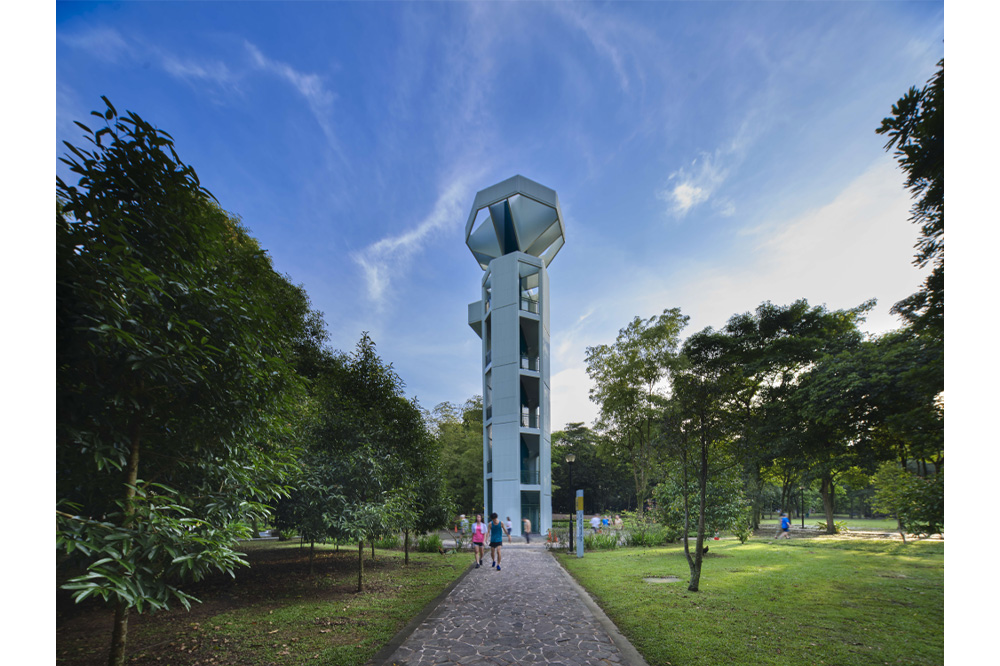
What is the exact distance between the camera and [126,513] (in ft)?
12.6

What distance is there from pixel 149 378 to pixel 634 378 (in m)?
26.3

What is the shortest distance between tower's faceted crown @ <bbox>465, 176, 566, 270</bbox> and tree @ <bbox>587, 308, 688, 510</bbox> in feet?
24.4

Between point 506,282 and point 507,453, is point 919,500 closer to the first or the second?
point 507,453

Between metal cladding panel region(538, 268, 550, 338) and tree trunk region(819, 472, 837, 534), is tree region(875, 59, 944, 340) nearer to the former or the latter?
metal cladding panel region(538, 268, 550, 338)

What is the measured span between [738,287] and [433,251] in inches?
552

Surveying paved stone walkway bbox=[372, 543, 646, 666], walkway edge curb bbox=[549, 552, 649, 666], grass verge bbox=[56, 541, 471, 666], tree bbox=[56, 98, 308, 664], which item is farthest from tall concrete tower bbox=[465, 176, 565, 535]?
tree bbox=[56, 98, 308, 664]

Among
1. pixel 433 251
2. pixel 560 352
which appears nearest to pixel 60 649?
pixel 433 251

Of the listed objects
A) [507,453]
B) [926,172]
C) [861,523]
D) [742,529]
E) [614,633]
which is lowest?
[861,523]

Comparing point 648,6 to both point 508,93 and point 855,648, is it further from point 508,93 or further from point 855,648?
point 855,648

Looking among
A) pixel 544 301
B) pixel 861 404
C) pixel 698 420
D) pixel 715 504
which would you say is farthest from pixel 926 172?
pixel 544 301

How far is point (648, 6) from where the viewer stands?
6.00 m

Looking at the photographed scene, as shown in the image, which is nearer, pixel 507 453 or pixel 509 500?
pixel 509 500
